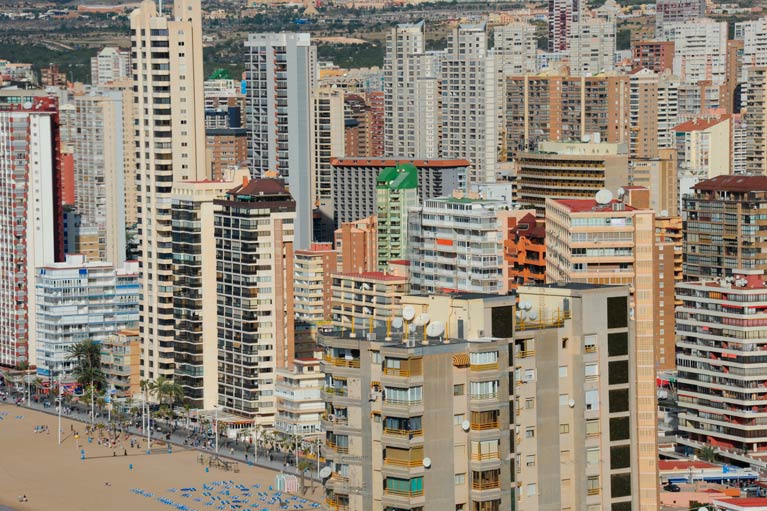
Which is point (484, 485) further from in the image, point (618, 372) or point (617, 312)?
point (617, 312)

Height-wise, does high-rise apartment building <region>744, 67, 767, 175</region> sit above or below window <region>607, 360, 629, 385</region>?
above

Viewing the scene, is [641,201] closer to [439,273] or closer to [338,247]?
[439,273]

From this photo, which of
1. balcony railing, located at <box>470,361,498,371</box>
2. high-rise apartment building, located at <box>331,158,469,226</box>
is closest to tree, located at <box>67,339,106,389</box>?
high-rise apartment building, located at <box>331,158,469,226</box>

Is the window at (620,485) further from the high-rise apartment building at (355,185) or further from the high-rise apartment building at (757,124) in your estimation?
the high-rise apartment building at (757,124)

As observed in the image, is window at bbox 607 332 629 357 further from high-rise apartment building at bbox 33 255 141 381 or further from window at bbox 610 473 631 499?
high-rise apartment building at bbox 33 255 141 381

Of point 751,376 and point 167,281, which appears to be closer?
point 751,376

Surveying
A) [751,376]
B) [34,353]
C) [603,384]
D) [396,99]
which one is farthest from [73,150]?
[603,384]
